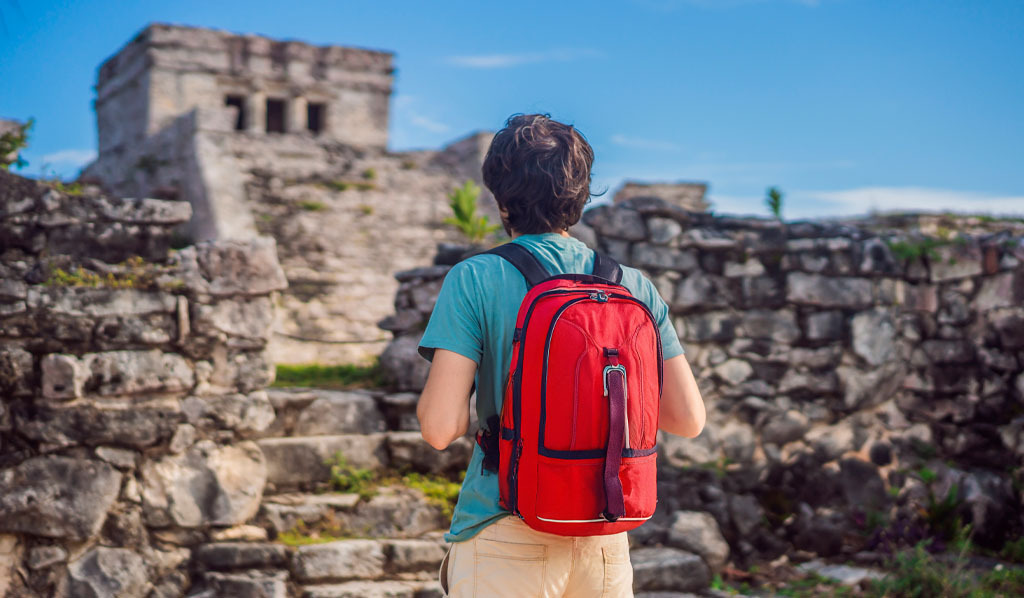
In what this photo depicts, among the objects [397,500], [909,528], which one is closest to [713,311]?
[909,528]

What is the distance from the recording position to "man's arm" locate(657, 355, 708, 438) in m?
2.05

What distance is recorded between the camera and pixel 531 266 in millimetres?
1954

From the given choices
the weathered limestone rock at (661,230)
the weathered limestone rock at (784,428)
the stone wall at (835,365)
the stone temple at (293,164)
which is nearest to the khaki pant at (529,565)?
the stone wall at (835,365)

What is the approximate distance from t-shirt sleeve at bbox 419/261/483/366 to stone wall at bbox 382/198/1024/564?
3409 mm

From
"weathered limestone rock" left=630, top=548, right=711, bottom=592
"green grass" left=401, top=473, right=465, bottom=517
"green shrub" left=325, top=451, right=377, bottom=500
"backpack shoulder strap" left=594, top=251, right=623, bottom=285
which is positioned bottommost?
"weathered limestone rock" left=630, top=548, right=711, bottom=592

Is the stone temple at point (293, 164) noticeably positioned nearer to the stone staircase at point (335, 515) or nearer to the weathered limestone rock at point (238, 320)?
the stone staircase at point (335, 515)

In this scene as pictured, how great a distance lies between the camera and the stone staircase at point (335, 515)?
3.85m

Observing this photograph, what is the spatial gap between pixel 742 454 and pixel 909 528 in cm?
112

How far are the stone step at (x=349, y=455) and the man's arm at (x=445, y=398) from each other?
2.82 metres

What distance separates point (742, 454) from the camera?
5.52 m

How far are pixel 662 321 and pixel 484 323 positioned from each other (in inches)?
19.5

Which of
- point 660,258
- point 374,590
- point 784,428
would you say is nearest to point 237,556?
point 374,590

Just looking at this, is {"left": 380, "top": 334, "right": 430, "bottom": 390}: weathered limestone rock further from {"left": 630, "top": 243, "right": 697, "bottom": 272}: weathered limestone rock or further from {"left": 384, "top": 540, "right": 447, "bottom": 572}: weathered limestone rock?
{"left": 630, "top": 243, "right": 697, "bottom": 272}: weathered limestone rock

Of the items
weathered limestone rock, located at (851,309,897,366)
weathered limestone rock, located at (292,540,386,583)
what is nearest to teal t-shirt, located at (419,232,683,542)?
weathered limestone rock, located at (292,540,386,583)
